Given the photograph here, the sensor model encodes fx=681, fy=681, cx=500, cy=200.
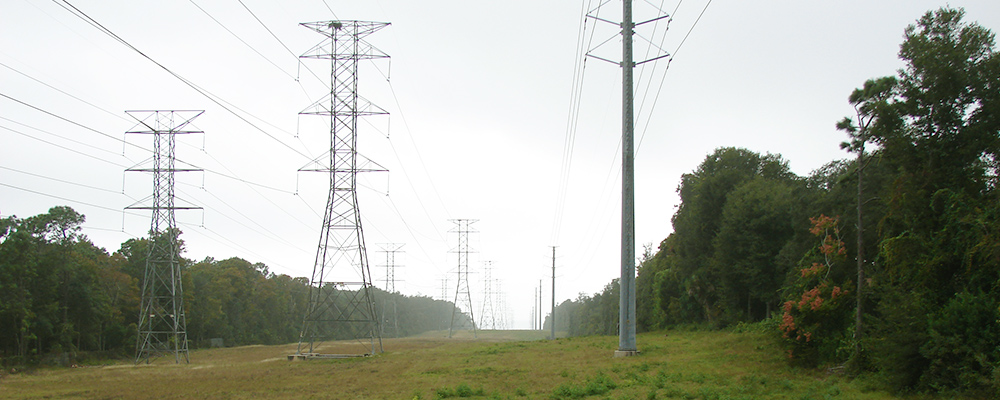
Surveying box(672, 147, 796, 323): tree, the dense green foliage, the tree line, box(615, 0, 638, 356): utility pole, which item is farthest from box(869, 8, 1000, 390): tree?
the dense green foliage

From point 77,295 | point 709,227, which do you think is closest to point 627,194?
point 709,227

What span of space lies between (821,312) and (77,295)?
6317 centimetres

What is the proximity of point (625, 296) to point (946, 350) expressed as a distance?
562 inches

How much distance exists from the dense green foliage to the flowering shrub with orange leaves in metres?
54.6

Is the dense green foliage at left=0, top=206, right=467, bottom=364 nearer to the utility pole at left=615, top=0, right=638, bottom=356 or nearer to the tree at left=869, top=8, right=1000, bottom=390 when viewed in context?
the utility pole at left=615, top=0, right=638, bottom=356

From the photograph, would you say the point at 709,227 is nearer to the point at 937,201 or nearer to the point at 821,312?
the point at 821,312

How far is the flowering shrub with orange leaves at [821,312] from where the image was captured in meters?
25.5

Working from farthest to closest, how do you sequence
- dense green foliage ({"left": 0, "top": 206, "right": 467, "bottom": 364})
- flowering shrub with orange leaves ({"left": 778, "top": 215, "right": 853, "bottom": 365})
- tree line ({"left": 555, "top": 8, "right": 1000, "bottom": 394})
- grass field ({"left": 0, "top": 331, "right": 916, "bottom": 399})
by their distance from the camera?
dense green foliage ({"left": 0, "top": 206, "right": 467, "bottom": 364})
flowering shrub with orange leaves ({"left": 778, "top": 215, "right": 853, "bottom": 365})
grass field ({"left": 0, "top": 331, "right": 916, "bottom": 399})
tree line ({"left": 555, "top": 8, "right": 1000, "bottom": 394})

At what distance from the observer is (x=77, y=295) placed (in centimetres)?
6269

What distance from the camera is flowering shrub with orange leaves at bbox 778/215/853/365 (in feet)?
83.7

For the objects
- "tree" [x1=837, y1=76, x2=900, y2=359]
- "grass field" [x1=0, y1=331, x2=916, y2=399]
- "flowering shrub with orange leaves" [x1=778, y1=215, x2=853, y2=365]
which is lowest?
"grass field" [x1=0, y1=331, x2=916, y2=399]

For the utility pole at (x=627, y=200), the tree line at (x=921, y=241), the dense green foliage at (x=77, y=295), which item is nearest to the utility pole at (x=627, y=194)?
the utility pole at (x=627, y=200)

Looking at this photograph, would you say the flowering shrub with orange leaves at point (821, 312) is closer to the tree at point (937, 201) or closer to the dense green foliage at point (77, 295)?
the tree at point (937, 201)

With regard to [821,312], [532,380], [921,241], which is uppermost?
[921,241]
